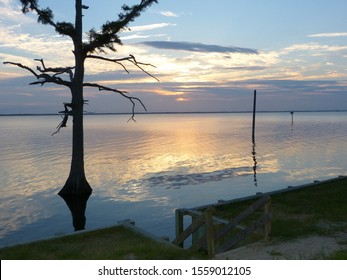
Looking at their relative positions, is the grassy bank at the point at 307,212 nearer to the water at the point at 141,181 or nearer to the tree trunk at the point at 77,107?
the water at the point at 141,181

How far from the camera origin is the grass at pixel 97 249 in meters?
8.28

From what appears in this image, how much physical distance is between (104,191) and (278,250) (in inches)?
647

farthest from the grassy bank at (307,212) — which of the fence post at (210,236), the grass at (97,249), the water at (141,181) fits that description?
the water at (141,181)

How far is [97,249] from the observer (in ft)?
30.2

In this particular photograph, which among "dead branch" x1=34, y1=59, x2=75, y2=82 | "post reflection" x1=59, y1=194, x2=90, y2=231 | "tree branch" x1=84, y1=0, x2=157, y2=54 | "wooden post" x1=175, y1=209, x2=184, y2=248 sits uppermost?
"tree branch" x1=84, y1=0, x2=157, y2=54

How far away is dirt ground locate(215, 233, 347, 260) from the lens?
26.4 ft

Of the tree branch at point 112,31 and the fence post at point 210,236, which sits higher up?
the tree branch at point 112,31

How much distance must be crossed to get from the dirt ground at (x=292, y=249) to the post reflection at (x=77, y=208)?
1028 cm

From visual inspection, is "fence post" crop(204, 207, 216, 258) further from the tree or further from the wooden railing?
the tree

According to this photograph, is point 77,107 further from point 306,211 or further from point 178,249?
point 306,211

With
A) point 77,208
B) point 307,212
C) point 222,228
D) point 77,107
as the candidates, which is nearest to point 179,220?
point 222,228

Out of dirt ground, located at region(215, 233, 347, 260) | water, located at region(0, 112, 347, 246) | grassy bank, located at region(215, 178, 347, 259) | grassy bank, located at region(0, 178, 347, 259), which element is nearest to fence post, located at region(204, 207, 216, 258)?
dirt ground, located at region(215, 233, 347, 260)

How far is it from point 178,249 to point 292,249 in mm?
2956
